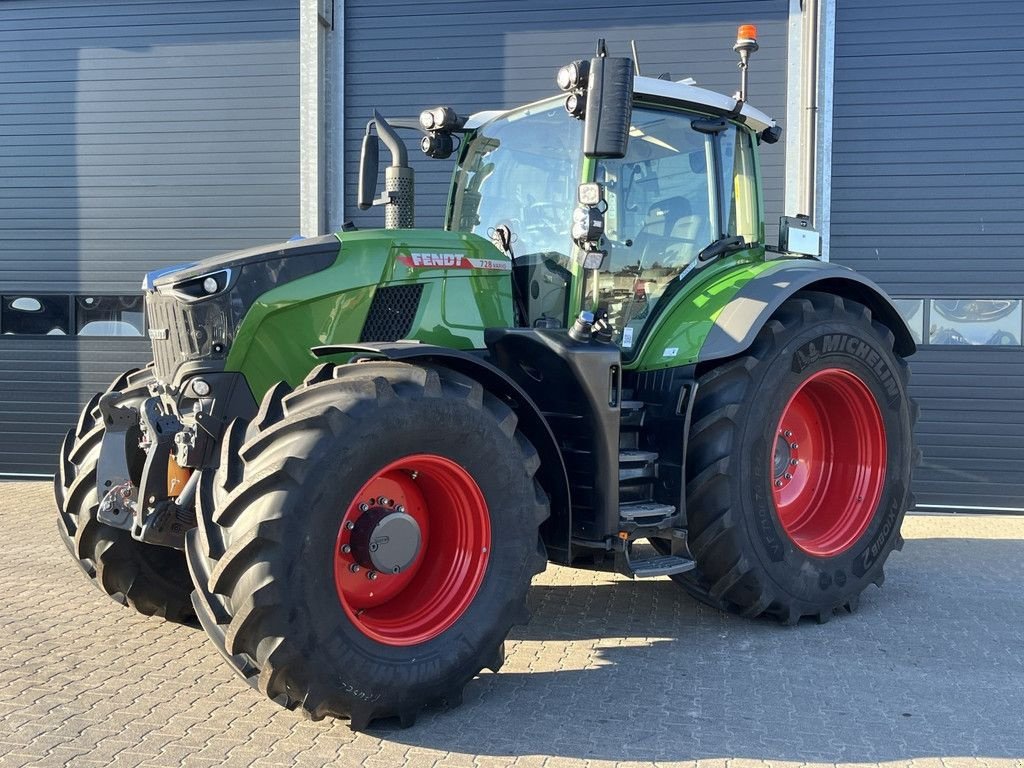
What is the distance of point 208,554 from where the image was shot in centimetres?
300

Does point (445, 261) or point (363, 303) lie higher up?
point (445, 261)

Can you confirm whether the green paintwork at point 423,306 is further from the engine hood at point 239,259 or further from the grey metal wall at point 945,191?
the grey metal wall at point 945,191

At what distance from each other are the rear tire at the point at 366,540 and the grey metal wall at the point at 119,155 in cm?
597

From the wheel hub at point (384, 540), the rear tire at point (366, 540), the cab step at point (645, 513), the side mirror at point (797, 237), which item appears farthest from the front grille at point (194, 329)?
the side mirror at point (797, 237)

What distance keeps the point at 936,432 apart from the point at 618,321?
188 inches

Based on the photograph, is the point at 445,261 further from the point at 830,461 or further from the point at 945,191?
the point at 945,191

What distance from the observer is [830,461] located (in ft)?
16.6

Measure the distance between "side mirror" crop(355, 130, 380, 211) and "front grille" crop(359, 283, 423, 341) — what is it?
0.89 meters

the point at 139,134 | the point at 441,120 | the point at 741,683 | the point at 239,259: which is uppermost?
the point at 139,134

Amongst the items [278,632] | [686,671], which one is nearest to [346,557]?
[278,632]

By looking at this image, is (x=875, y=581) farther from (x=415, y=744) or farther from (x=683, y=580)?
(x=415, y=744)

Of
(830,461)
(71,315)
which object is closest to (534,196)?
(830,461)

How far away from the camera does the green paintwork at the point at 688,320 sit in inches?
172

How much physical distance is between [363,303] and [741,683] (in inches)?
86.8
